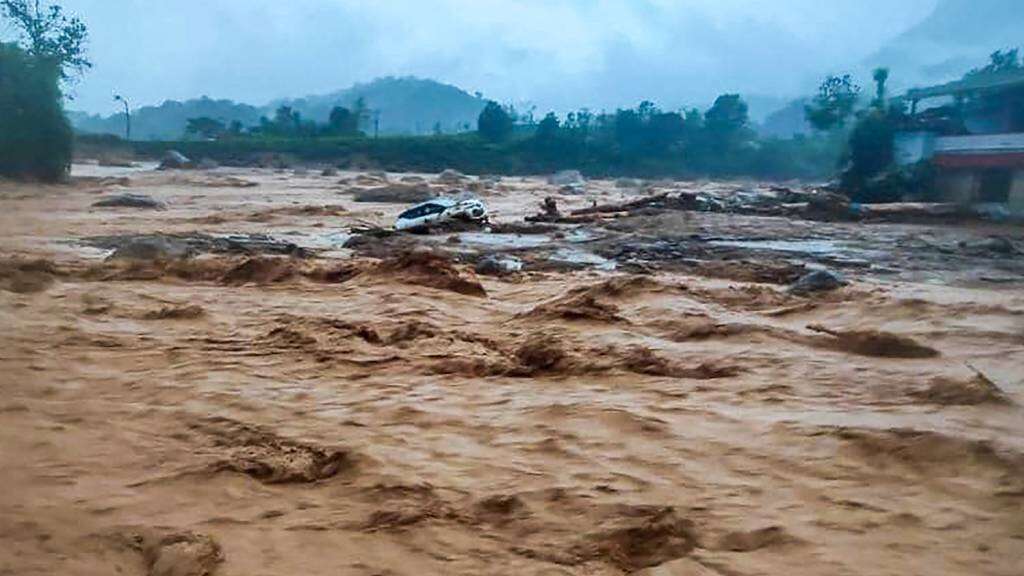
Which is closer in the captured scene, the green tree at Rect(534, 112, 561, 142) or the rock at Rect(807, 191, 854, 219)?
the rock at Rect(807, 191, 854, 219)

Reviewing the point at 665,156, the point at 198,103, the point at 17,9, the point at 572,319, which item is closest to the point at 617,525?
the point at 572,319

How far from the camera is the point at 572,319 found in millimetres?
8297

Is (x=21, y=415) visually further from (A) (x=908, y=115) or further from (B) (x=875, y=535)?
(A) (x=908, y=115)

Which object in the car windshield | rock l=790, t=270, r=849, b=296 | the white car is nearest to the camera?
rock l=790, t=270, r=849, b=296

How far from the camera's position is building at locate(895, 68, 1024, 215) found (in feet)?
78.1

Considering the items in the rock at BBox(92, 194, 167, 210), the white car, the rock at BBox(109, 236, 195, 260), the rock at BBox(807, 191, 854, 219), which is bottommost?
the rock at BBox(109, 236, 195, 260)

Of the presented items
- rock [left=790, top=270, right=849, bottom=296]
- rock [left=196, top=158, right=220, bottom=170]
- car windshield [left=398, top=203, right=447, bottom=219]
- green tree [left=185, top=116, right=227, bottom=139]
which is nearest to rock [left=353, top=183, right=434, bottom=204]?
car windshield [left=398, top=203, right=447, bottom=219]

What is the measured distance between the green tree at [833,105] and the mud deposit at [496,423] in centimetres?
3621

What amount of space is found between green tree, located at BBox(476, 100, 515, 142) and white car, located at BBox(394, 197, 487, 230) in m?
47.9

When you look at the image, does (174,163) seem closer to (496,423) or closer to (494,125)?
(494,125)

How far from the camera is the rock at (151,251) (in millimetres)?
11711

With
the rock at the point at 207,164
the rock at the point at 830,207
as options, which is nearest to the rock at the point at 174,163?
the rock at the point at 207,164

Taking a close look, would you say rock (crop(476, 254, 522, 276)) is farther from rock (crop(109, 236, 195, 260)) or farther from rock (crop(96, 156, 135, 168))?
rock (crop(96, 156, 135, 168))

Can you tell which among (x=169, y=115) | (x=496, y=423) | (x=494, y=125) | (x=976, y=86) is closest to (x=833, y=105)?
(x=976, y=86)
